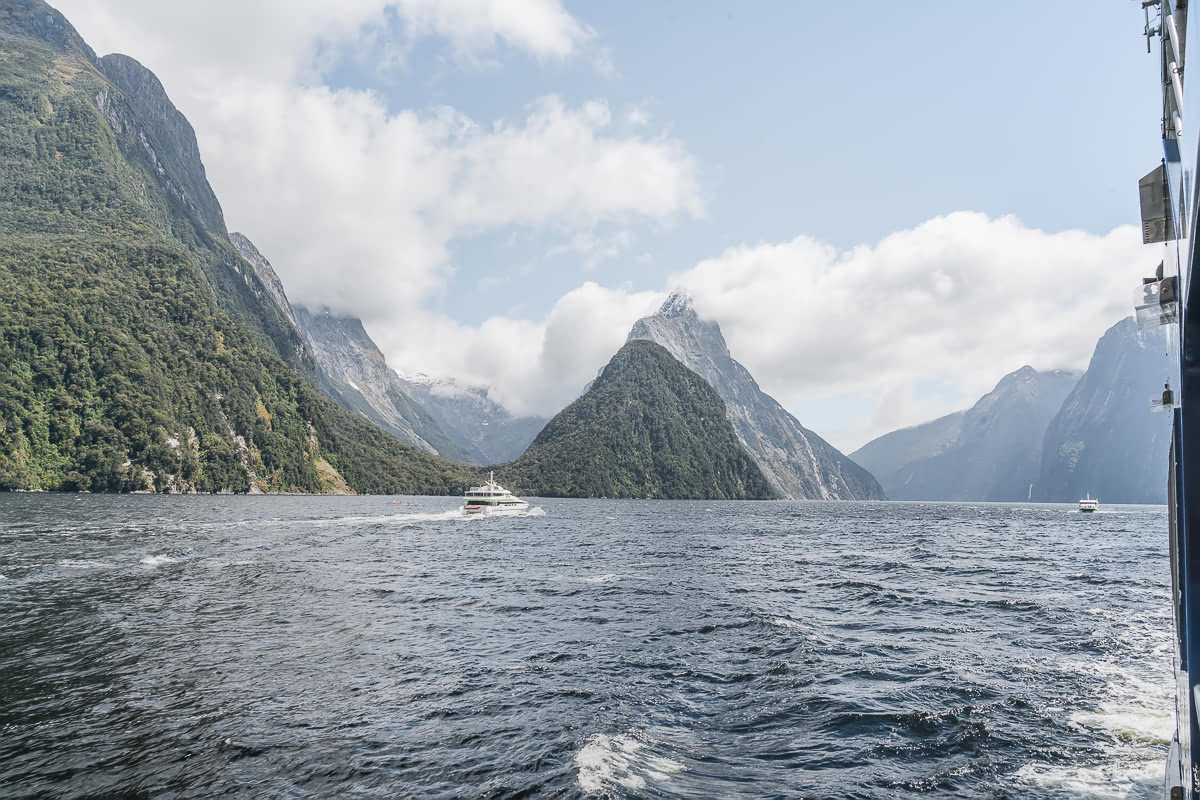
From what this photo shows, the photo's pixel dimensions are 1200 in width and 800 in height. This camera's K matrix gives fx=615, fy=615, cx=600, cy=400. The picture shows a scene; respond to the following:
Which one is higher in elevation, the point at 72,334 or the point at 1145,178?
the point at 72,334

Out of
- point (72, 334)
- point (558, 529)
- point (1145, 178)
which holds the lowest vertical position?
point (558, 529)

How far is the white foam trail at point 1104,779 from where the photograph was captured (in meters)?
12.4

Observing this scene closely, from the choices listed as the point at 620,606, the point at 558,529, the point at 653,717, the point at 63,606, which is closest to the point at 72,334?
the point at 558,529

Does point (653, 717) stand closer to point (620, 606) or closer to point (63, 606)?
point (620, 606)

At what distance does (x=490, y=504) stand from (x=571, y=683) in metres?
106

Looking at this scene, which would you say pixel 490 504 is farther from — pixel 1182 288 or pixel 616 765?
pixel 1182 288

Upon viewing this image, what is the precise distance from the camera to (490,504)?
122438mm

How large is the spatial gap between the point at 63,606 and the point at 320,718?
21545 mm

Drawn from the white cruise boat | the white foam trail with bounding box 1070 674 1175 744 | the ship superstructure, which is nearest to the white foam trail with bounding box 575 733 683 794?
the ship superstructure

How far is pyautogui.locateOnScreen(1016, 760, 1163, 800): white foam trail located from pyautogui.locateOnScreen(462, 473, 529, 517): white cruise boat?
359ft

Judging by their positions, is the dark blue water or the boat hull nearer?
the dark blue water

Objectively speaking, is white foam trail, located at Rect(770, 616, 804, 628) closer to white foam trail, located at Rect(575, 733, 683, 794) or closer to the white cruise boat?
white foam trail, located at Rect(575, 733, 683, 794)

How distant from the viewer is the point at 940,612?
3092 centimetres

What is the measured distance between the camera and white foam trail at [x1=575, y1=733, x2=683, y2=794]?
12695 mm
